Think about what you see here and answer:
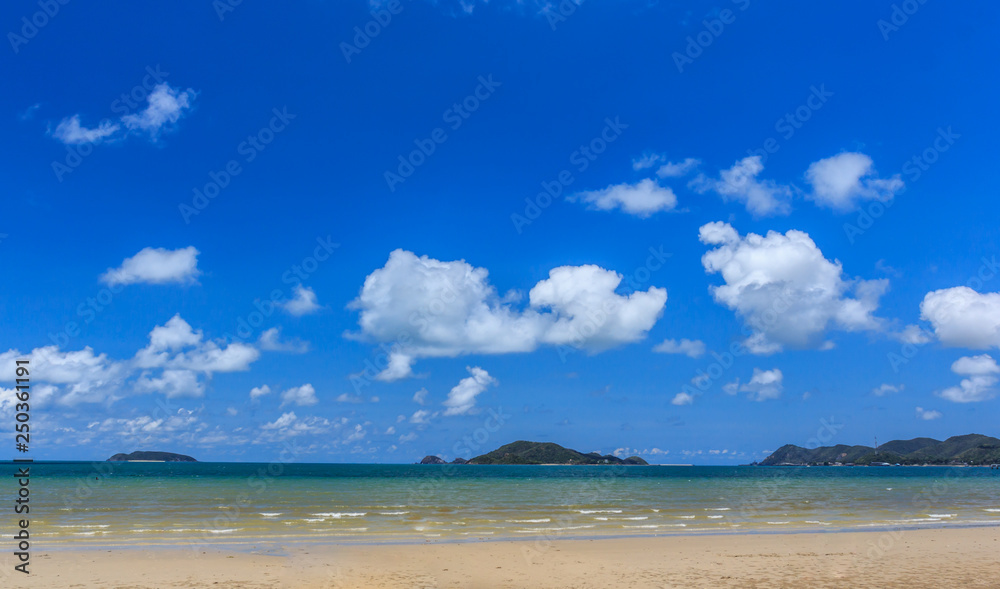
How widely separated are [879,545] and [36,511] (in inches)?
1620

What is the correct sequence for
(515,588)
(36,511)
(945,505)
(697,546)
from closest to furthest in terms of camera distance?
(515,588) < (697,546) < (36,511) < (945,505)

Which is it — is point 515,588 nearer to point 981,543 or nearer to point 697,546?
point 697,546

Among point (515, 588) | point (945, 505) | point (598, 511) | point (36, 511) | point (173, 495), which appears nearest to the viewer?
point (515, 588)

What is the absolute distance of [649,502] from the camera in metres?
47.2

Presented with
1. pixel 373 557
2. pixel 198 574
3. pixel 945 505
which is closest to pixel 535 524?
pixel 373 557

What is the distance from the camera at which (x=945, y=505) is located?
1780 inches

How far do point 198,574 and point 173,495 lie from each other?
39958mm

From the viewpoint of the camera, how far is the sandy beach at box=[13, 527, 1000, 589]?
54.5 feet

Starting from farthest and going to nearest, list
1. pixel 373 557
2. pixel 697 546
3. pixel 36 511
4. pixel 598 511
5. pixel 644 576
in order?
pixel 598 511 < pixel 36 511 < pixel 697 546 < pixel 373 557 < pixel 644 576

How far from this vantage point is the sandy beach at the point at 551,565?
16625 millimetres

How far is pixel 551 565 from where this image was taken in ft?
63.8

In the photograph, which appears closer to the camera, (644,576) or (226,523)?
(644,576)

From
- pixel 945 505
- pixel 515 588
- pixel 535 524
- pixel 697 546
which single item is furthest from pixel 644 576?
pixel 945 505

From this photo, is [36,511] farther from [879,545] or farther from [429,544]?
[879,545]
